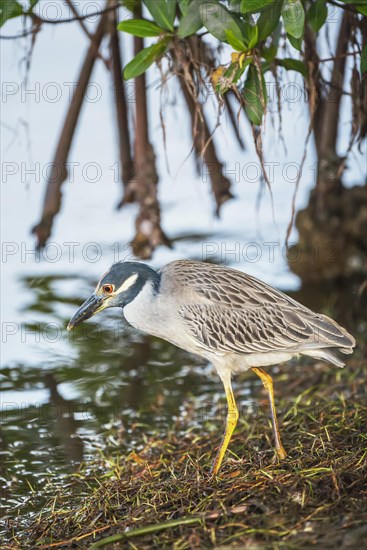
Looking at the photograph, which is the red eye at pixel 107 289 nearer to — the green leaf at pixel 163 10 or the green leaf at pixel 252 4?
the green leaf at pixel 163 10

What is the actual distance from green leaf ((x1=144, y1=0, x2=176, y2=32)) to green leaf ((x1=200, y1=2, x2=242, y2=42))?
31cm

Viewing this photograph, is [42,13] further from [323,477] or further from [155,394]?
[323,477]

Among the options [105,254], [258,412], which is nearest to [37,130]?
[105,254]

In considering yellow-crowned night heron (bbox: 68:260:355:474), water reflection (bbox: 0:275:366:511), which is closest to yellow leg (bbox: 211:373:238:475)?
yellow-crowned night heron (bbox: 68:260:355:474)

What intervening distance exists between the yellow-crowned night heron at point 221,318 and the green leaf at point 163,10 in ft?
4.09

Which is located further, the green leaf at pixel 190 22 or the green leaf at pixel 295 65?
the green leaf at pixel 295 65

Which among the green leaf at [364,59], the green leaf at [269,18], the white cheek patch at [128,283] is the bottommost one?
the white cheek patch at [128,283]

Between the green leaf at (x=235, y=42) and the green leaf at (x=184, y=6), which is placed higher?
the green leaf at (x=184, y=6)

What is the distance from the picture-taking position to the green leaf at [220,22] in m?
4.53

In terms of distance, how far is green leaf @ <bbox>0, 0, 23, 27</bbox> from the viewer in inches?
199

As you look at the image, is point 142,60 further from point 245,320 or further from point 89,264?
point 89,264

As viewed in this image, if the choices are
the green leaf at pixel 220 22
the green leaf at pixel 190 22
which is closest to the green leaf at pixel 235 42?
the green leaf at pixel 220 22

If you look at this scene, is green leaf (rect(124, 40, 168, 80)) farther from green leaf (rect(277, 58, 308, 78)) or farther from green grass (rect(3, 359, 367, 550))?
green grass (rect(3, 359, 367, 550))

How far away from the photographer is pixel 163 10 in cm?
481
